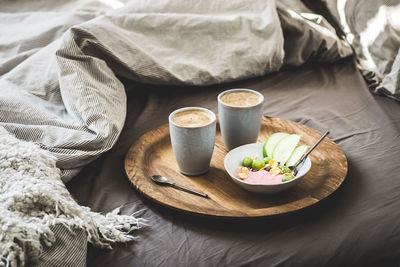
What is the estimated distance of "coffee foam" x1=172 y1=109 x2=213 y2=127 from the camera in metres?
0.83

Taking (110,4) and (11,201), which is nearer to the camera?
(11,201)

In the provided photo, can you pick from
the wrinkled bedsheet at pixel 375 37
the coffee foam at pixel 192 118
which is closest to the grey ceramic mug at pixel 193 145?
the coffee foam at pixel 192 118

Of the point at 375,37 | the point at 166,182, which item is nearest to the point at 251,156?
the point at 166,182

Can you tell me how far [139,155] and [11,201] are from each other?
30 centimetres

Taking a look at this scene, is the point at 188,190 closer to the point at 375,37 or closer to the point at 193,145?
the point at 193,145

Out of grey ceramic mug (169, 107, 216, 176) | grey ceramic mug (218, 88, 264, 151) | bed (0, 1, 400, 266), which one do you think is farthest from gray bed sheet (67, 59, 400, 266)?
grey ceramic mug (218, 88, 264, 151)

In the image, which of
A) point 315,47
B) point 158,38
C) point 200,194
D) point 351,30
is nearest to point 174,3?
point 158,38

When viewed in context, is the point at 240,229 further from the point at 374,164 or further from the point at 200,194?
the point at 374,164

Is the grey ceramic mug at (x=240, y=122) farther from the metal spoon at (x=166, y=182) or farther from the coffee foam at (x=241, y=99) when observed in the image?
the metal spoon at (x=166, y=182)

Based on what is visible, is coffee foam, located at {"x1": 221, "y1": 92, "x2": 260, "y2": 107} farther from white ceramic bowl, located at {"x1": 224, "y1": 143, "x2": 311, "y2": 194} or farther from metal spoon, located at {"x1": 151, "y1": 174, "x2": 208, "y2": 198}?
metal spoon, located at {"x1": 151, "y1": 174, "x2": 208, "y2": 198}

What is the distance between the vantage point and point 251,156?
34.5 inches

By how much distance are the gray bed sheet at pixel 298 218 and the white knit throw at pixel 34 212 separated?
0.12 feet

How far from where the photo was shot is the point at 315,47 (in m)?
1.32

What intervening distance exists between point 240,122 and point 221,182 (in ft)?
0.42
